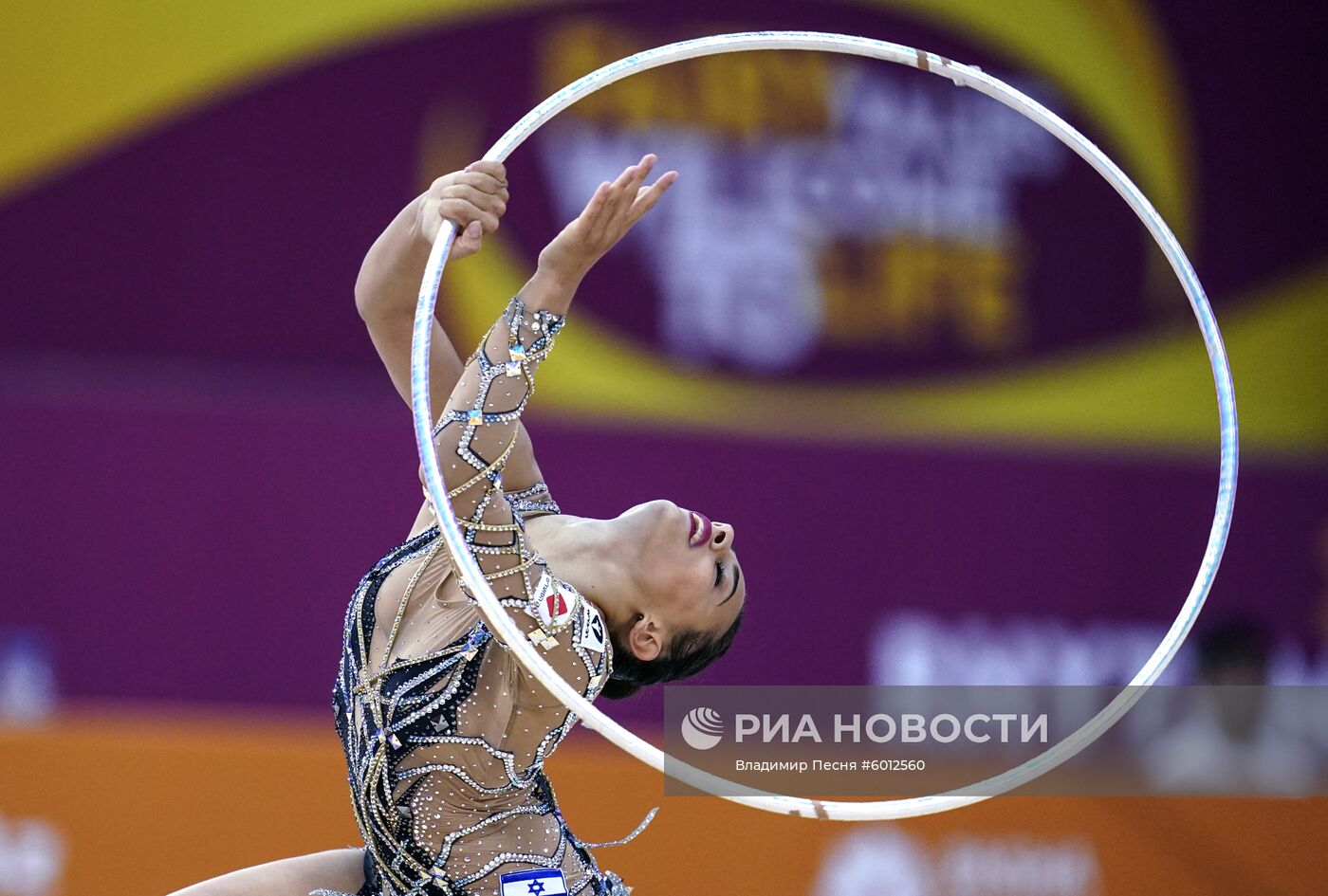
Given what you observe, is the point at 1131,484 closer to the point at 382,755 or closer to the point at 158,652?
the point at 158,652

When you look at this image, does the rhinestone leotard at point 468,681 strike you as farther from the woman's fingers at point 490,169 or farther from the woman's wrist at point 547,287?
the woman's fingers at point 490,169

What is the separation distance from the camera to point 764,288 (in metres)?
5.56

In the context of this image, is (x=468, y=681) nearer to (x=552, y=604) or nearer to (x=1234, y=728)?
(x=552, y=604)

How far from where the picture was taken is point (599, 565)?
8.07ft

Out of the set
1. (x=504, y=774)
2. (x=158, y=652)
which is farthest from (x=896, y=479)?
(x=504, y=774)

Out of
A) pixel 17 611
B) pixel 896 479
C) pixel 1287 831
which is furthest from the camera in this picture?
pixel 896 479

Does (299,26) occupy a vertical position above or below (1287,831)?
above

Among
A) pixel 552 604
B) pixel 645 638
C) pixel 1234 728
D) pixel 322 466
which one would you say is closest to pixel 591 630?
pixel 552 604

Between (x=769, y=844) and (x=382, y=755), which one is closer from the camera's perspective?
(x=382, y=755)

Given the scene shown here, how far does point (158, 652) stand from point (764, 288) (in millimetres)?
2402

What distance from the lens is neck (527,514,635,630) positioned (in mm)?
2455

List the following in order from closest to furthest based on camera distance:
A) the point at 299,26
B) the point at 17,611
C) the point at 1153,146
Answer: the point at 17,611, the point at 299,26, the point at 1153,146

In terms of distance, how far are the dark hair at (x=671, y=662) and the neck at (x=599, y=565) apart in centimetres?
7

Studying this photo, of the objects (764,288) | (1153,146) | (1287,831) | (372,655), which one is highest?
(1153,146)
